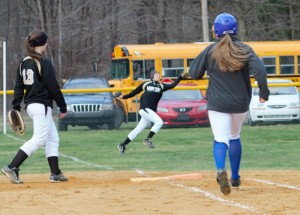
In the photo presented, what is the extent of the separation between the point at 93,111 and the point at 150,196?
16.4 m

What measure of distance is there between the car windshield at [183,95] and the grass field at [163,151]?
5.01 ft

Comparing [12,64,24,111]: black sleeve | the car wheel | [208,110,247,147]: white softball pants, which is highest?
[12,64,24,111]: black sleeve

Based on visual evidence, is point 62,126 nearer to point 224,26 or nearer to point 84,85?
point 84,85

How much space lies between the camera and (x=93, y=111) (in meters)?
26.2

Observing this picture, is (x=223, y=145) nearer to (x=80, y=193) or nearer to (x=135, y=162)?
(x=80, y=193)

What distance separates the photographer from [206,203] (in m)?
9.23

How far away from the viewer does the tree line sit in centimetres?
4459

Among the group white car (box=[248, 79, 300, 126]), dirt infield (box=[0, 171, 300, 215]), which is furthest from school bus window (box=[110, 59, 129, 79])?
dirt infield (box=[0, 171, 300, 215])

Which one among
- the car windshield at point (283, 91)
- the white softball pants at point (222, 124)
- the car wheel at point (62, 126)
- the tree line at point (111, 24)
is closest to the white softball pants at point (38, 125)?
the white softball pants at point (222, 124)

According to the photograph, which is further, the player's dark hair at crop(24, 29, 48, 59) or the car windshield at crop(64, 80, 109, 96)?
the car windshield at crop(64, 80, 109, 96)

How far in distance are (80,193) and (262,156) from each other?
8.16 m

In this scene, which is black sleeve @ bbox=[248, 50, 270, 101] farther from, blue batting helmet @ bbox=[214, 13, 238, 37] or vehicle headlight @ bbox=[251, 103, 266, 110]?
vehicle headlight @ bbox=[251, 103, 266, 110]

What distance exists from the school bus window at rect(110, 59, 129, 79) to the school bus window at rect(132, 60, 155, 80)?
300 millimetres

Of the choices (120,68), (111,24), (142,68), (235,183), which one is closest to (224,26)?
(235,183)
